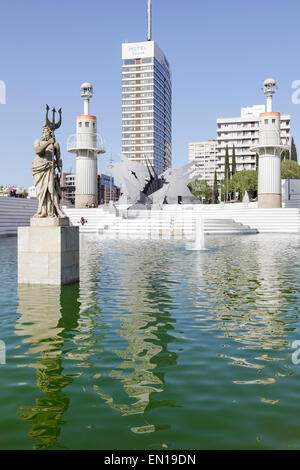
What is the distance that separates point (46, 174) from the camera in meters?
10.9

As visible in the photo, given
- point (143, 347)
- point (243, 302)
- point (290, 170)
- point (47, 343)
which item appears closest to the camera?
point (143, 347)

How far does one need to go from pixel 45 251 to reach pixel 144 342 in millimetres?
5112

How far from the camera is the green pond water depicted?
361 cm

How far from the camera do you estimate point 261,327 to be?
6.98 metres

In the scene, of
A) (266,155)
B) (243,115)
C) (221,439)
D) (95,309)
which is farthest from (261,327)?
(243,115)

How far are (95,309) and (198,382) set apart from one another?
4.03 m

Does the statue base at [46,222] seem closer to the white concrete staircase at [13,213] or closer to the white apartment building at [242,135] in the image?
the white concrete staircase at [13,213]

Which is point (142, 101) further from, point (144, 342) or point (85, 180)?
point (144, 342)

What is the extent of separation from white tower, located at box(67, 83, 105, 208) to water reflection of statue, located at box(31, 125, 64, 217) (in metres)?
48.3

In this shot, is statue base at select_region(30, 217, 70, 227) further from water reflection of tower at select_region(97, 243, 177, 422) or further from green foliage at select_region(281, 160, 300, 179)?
green foliage at select_region(281, 160, 300, 179)

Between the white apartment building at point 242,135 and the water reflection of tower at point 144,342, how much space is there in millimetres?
96257

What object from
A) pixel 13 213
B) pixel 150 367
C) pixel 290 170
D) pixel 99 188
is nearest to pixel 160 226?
pixel 13 213

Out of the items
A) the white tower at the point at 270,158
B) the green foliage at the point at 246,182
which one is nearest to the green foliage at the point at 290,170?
the green foliage at the point at 246,182

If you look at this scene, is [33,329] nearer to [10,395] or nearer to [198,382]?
[10,395]
